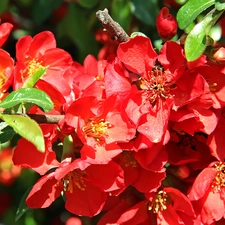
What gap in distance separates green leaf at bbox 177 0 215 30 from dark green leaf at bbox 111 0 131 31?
602 millimetres

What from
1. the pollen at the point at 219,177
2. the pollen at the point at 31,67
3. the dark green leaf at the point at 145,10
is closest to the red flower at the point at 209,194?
the pollen at the point at 219,177

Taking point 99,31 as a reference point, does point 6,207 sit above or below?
below

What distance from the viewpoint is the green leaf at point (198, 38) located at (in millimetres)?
1261

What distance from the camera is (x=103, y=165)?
135 cm

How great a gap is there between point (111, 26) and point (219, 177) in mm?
422

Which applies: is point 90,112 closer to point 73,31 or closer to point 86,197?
point 86,197

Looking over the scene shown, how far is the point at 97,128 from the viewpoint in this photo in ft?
4.44

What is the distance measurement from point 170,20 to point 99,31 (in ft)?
2.78

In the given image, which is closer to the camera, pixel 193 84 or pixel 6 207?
pixel 193 84

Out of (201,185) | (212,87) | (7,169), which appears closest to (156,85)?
(212,87)

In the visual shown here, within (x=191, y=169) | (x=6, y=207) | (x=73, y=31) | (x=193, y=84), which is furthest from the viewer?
(x=6, y=207)

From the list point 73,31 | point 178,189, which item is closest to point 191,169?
point 178,189

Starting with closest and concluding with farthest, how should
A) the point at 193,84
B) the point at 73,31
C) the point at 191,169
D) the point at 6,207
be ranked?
the point at 193,84 → the point at 191,169 → the point at 73,31 → the point at 6,207

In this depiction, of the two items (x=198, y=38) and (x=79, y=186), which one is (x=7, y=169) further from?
(x=198, y=38)
